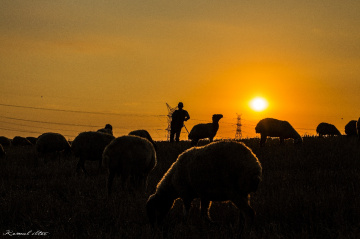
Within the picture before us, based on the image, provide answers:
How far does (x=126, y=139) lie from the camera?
946 cm

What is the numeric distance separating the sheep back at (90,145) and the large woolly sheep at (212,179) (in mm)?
6425

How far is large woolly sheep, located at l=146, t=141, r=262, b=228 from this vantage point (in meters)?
5.68

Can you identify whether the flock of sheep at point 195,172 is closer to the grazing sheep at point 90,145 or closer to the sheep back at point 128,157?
the sheep back at point 128,157

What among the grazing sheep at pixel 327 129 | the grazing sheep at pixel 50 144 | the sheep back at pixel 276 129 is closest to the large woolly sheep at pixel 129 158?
the sheep back at pixel 276 129

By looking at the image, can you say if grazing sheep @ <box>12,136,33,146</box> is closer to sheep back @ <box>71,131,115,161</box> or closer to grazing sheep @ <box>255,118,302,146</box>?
grazing sheep @ <box>255,118,302,146</box>

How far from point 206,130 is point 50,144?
873cm

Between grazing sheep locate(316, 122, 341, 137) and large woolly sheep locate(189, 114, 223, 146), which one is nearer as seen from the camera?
large woolly sheep locate(189, 114, 223, 146)

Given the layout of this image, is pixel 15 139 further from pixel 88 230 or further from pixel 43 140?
pixel 88 230

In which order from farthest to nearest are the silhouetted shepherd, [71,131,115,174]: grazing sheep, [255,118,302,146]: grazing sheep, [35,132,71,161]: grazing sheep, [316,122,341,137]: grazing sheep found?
[316,122,341,137]: grazing sheep
the silhouetted shepherd
[35,132,71,161]: grazing sheep
[255,118,302,146]: grazing sheep
[71,131,115,174]: grazing sheep

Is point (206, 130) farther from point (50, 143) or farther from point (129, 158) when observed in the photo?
point (129, 158)

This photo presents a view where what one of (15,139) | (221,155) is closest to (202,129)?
(221,155)

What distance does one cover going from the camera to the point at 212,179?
595 cm

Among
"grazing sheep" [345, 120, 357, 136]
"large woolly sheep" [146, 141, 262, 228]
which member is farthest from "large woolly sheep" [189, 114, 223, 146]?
"large woolly sheep" [146, 141, 262, 228]

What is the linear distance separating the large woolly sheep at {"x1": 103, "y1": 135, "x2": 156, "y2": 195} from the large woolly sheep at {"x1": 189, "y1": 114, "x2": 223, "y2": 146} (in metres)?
12.2
